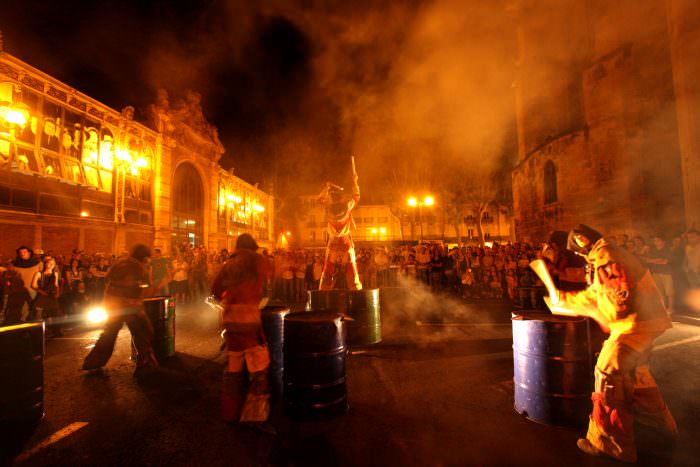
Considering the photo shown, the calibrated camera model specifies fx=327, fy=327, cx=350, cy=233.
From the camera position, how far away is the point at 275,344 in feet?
12.3

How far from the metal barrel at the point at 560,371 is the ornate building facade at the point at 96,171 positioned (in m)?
17.1

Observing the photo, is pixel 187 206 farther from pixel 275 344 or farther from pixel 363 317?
pixel 275 344

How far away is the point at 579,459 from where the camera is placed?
254 centimetres

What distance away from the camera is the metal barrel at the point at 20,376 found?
305cm

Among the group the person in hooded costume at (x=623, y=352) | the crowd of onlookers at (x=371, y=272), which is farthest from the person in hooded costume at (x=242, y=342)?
the crowd of onlookers at (x=371, y=272)

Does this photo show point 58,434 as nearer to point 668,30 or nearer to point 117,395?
point 117,395

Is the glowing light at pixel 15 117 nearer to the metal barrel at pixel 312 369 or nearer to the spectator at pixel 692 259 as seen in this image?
the metal barrel at pixel 312 369

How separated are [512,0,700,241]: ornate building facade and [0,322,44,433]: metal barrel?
15359 millimetres

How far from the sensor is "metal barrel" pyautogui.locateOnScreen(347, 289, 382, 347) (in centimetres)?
555

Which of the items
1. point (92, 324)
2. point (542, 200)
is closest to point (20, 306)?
point (92, 324)

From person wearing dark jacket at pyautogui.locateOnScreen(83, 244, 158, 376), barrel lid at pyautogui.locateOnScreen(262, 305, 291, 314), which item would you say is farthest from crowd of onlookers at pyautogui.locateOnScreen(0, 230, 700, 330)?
barrel lid at pyautogui.locateOnScreen(262, 305, 291, 314)

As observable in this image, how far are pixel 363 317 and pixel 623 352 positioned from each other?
3647 mm

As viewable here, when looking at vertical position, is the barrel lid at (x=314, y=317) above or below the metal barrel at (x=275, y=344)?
above

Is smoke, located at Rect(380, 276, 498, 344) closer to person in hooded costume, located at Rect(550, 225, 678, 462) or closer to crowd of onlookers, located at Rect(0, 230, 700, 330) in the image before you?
crowd of onlookers, located at Rect(0, 230, 700, 330)
